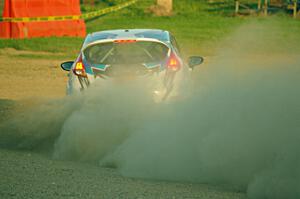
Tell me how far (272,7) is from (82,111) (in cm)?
3080

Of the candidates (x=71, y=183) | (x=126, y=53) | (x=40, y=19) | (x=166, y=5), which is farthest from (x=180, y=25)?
(x=71, y=183)

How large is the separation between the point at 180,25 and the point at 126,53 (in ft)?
69.4

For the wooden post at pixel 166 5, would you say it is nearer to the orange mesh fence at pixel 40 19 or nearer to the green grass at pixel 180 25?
the green grass at pixel 180 25

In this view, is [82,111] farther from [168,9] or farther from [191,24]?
[168,9]

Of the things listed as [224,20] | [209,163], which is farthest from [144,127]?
[224,20]

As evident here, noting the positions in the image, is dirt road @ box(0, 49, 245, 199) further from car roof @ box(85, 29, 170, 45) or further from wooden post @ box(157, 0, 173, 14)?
wooden post @ box(157, 0, 173, 14)

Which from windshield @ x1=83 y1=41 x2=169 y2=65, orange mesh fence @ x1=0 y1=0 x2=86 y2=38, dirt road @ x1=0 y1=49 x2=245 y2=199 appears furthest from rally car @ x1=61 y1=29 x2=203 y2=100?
orange mesh fence @ x1=0 y1=0 x2=86 y2=38

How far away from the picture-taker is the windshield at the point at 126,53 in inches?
416

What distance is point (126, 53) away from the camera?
1078 centimetres

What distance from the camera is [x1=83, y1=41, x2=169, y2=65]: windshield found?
34.6ft

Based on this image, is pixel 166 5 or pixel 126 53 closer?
pixel 126 53

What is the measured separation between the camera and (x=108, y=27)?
102 ft

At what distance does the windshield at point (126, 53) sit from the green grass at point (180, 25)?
12.2m

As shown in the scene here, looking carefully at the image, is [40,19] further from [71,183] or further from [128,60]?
[71,183]
